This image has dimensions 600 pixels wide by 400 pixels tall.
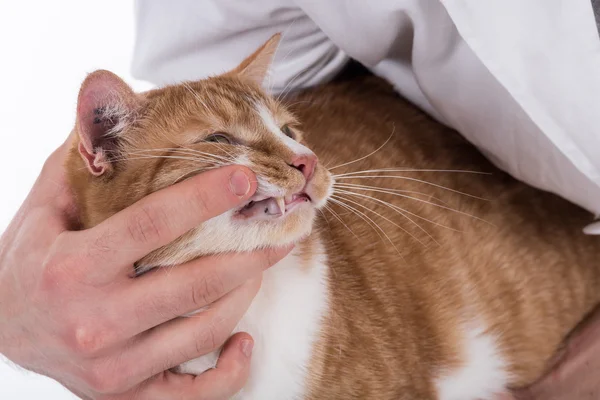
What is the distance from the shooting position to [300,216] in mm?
885

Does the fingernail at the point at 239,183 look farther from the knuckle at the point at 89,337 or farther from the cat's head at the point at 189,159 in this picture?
the knuckle at the point at 89,337

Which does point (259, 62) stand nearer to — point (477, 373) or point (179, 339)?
point (179, 339)

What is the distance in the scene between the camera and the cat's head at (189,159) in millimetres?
843

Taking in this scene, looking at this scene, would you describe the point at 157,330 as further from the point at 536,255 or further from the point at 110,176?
the point at 536,255

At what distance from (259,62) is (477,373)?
696mm

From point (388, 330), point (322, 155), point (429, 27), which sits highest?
point (429, 27)

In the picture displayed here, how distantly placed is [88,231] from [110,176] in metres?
0.09

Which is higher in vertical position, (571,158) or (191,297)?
(191,297)

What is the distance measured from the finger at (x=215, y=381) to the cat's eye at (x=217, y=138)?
26cm

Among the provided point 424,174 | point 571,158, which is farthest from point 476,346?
point 571,158

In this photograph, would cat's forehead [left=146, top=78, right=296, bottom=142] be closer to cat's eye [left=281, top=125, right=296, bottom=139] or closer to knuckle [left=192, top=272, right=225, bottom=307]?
cat's eye [left=281, top=125, right=296, bottom=139]

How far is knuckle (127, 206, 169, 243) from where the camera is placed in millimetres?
781

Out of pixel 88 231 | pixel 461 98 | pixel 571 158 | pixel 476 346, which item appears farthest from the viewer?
pixel 476 346

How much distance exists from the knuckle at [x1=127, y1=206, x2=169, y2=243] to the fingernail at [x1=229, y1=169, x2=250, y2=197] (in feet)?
0.28
